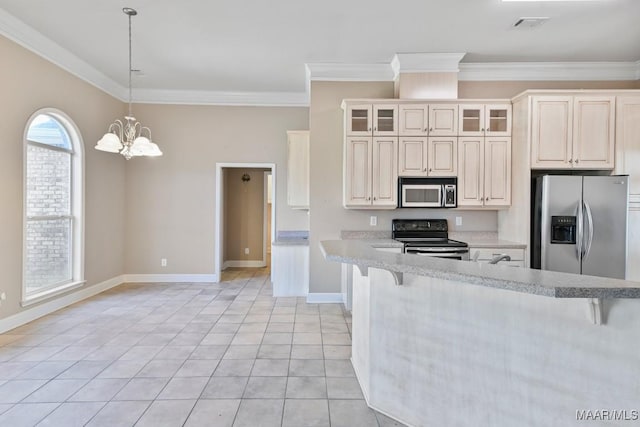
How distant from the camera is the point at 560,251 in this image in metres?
3.76

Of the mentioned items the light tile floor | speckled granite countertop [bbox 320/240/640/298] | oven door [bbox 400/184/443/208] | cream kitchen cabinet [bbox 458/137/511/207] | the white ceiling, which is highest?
the white ceiling

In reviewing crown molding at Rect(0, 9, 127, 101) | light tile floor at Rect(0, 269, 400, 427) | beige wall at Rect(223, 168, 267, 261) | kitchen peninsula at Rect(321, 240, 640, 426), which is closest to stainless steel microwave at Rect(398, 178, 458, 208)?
light tile floor at Rect(0, 269, 400, 427)

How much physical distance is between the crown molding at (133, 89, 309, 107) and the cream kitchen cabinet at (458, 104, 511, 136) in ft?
8.60

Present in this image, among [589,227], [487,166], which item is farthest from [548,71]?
[589,227]

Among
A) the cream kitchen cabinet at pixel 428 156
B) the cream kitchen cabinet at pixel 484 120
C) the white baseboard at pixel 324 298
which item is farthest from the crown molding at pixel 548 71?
the white baseboard at pixel 324 298

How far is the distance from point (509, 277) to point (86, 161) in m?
5.30

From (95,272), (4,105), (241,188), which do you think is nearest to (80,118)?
(4,105)

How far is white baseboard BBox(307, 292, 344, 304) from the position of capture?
4.76 metres

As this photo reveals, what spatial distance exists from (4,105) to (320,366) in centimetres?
395

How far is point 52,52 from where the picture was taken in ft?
13.4

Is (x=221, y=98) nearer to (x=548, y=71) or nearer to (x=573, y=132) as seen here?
(x=548, y=71)

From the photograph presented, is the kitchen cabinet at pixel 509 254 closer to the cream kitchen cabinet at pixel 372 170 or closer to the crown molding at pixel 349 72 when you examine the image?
the cream kitchen cabinet at pixel 372 170

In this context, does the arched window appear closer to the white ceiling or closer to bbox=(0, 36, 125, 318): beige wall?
bbox=(0, 36, 125, 318): beige wall

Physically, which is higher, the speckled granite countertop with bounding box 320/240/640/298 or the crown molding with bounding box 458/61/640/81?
the crown molding with bounding box 458/61/640/81
